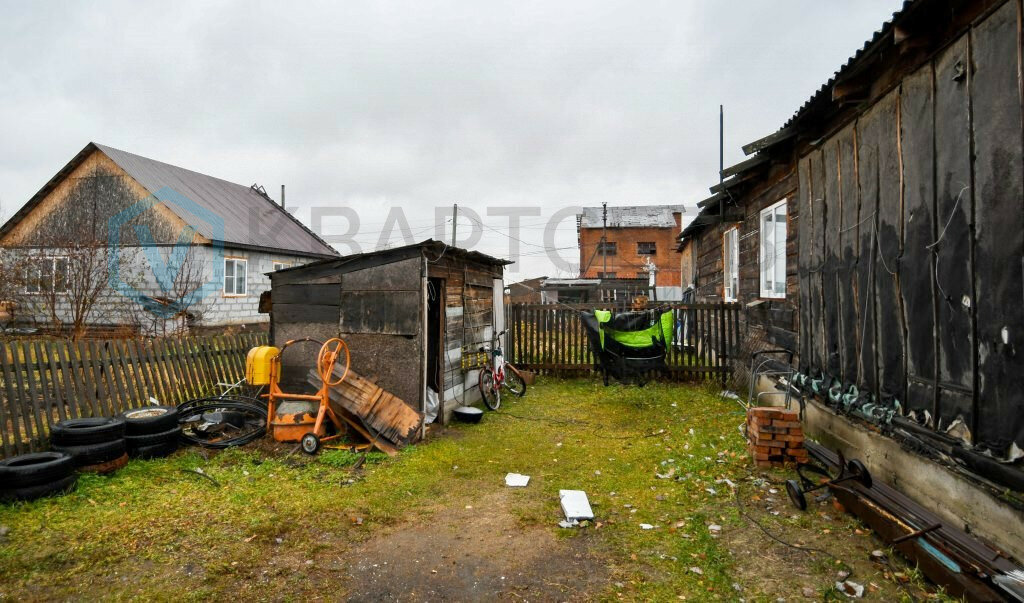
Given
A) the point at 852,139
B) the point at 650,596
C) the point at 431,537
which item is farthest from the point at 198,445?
the point at 852,139

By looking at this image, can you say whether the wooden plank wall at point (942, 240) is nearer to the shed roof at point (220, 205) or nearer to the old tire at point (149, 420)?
the old tire at point (149, 420)

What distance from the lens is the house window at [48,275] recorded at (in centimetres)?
1334

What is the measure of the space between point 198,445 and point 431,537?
12.7 ft

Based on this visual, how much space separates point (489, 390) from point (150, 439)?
15.9ft

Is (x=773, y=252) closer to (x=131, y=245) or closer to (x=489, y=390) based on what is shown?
(x=489, y=390)

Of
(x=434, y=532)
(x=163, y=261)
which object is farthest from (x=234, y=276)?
(x=434, y=532)

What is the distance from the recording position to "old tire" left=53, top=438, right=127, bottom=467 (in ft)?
16.4

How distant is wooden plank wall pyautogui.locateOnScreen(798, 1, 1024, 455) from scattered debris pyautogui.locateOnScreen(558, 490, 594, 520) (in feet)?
9.01

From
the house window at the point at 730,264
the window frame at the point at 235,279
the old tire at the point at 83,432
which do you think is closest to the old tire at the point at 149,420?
the old tire at the point at 83,432

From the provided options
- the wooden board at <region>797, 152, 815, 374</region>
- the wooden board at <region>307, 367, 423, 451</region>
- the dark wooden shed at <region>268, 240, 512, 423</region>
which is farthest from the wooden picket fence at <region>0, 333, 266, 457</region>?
the wooden board at <region>797, 152, 815, 374</region>

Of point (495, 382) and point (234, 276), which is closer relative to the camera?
point (495, 382)

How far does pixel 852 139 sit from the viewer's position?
509cm

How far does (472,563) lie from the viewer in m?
3.62

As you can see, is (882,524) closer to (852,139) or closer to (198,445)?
(852,139)
